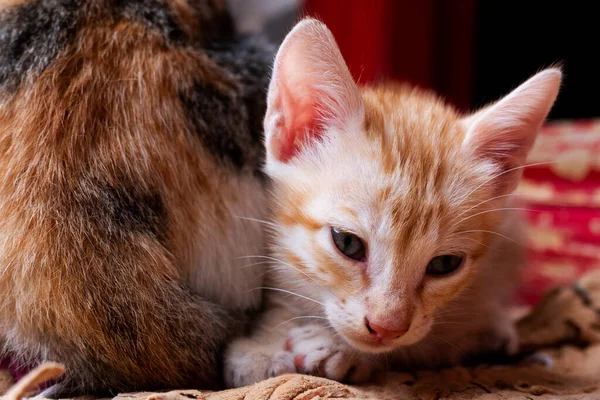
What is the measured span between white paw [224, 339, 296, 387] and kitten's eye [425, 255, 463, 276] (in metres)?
0.28

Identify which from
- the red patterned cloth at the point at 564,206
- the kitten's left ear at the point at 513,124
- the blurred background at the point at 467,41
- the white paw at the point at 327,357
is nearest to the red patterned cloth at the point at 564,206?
the red patterned cloth at the point at 564,206

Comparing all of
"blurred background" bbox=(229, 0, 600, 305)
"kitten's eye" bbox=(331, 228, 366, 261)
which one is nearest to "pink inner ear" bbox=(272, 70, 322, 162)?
"kitten's eye" bbox=(331, 228, 366, 261)

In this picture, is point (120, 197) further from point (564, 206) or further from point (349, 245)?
point (564, 206)

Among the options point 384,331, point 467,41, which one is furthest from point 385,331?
point 467,41

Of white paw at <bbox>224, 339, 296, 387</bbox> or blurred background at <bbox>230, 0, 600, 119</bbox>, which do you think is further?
blurred background at <bbox>230, 0, 600, 119</bbox>

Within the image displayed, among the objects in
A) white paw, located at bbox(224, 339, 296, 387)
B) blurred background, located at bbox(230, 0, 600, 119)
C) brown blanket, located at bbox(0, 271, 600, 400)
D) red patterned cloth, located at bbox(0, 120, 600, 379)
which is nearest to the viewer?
brown blanket, located at bbox(0, 271, 600, 400)

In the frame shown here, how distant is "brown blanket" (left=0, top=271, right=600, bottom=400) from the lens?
2.83ft

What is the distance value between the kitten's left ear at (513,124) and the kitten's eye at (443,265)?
0.19 meters

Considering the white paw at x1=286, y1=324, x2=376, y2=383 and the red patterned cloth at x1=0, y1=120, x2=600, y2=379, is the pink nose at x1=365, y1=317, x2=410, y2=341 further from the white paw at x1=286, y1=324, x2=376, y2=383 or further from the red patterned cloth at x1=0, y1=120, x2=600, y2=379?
the red patterned cloth at x1=0, y1=120, x2=600, y2=379

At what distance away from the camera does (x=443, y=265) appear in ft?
3.23

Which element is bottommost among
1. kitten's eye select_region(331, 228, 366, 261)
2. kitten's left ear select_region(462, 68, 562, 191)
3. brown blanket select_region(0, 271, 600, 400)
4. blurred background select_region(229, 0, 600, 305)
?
brown blanket select_region(0, 271, 600, 400)

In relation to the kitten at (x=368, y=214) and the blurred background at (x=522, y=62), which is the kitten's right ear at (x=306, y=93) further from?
the blurred background at (x=522, y=62)

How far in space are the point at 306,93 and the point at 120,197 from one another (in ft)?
1.17

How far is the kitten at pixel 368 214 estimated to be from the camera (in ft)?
3.02
